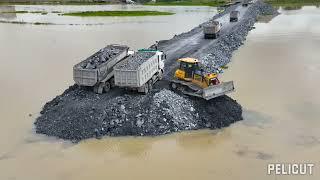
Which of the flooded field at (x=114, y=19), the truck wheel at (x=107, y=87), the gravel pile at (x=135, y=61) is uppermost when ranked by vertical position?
the gravel pile at (x=135, y=61)

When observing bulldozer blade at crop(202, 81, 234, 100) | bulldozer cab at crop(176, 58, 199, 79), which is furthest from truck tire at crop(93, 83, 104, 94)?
bulldozer blade at crop(202, 81, 234, 100)

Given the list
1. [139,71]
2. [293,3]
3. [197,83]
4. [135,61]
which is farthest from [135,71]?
[293,3]

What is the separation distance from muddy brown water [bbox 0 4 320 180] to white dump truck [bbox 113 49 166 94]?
11.3 ft

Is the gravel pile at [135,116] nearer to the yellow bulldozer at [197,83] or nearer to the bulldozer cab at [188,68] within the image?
the yellow bulldozer at [197,83]

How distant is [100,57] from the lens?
26.1 meters

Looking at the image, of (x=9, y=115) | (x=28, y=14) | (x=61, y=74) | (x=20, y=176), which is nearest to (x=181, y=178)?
(x=20, y=176)

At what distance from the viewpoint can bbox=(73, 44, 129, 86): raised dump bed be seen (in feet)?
78.4

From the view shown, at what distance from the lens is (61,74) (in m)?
32.4

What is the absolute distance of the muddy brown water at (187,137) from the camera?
724 inches

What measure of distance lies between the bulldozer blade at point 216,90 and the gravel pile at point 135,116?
48 cm

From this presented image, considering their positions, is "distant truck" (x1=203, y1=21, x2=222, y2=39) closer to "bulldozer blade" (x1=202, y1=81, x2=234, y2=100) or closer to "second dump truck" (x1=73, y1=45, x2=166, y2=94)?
"second dump truck" (x1=73, y1=45, x2=166, y2=94)

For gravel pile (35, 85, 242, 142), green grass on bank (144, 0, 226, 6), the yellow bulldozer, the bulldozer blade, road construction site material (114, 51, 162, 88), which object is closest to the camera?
gravel pile (35, 85, 242, 142)

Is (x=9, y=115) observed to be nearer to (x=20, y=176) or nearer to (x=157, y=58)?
(x=20, y=176)

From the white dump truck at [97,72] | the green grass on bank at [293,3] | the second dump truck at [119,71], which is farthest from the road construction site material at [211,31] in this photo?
the green grass on bank at [293,3]
